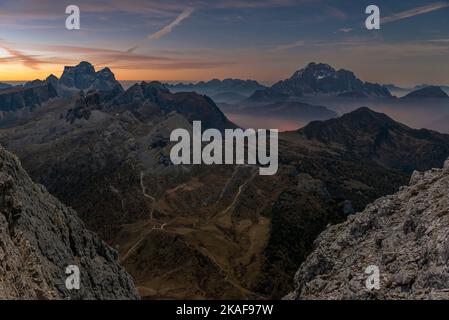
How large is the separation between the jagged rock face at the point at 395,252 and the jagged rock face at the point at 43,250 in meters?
52.2

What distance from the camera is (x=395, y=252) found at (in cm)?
→ 7988

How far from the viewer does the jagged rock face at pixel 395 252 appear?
6606 centimetres

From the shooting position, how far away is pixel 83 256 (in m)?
120

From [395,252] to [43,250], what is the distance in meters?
72.1
